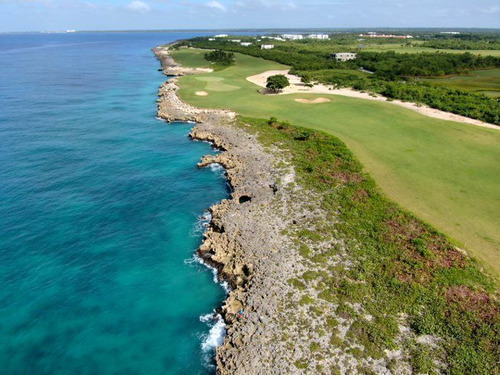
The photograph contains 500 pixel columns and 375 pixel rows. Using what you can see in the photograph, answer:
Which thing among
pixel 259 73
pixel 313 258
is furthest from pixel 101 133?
pixel 259 73

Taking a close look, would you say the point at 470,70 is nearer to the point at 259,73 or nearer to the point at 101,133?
the point at 259,73

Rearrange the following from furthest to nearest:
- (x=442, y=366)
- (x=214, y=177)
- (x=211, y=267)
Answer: (x=214, y=177), (x=211, y=267), (x=442, y=366)

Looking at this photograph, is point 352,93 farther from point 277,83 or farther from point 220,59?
point 220,59

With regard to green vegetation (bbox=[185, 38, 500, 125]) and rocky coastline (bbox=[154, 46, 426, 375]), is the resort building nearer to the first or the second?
green vegetation (bbox=[185, 38, 500, 125])

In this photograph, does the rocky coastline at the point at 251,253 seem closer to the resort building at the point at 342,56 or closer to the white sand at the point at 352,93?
the white sand at the point at 352,93

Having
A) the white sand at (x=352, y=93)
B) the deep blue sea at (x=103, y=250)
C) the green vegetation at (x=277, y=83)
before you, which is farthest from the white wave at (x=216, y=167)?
the white sand at (x=352, y=93)

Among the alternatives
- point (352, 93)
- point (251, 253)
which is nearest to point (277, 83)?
point (352, 93)
